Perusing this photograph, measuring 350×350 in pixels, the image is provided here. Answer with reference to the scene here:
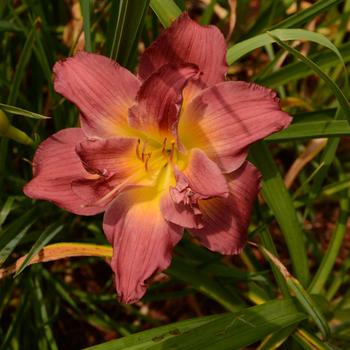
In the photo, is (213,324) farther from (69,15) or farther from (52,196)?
(69,15)

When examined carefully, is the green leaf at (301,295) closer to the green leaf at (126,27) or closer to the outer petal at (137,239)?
the outer petal at (137,239)

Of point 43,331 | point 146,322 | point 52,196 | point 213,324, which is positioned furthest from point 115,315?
point 52,196

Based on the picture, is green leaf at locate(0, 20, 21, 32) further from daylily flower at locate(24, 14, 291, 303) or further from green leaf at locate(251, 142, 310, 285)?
green leaf at locate(251, 142, 310, 285)

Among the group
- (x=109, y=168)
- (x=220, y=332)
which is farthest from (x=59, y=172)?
(x=220, y=332)

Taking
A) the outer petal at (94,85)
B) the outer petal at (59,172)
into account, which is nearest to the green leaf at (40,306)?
the outer petal at (59,172)

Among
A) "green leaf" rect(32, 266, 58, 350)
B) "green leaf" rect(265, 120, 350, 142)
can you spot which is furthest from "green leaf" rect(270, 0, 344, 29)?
"green leaf" rect(32, 266, 58, 350)
